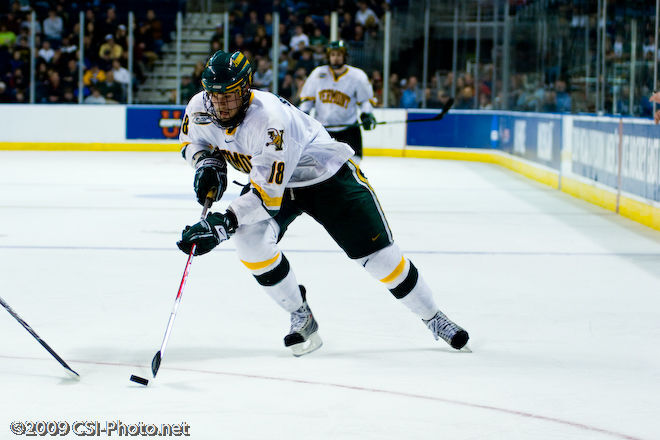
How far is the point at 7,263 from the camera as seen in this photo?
5652mm

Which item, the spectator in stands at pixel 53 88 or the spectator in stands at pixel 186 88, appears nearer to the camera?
the spectator in stands at pixel 53 88

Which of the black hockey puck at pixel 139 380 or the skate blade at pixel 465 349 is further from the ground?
the black hockey puck at pixel 139 380

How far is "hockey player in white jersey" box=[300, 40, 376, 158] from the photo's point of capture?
1009 centimetres

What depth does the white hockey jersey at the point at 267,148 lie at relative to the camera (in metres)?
3.36

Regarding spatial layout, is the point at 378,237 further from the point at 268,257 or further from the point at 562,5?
the point at 562,5

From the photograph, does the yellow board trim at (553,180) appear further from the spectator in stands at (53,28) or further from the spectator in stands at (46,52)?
the spectator in stands at (53,28)

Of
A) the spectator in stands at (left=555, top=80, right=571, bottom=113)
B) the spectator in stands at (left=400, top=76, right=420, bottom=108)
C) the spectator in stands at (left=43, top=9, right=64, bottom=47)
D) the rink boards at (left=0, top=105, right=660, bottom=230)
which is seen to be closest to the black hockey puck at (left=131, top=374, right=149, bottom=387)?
the rink boards at (left=0, top=105, right=660, bottom=230)

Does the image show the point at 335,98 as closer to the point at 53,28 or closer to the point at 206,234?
the point at 206,234

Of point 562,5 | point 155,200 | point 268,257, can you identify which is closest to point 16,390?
point 268,257

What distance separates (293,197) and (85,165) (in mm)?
10247

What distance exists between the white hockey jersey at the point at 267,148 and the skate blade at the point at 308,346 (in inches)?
19.1

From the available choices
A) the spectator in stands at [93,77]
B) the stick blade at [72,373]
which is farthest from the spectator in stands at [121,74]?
the stick blade at [72,373]

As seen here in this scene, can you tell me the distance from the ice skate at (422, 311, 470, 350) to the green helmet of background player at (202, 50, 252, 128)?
99cm

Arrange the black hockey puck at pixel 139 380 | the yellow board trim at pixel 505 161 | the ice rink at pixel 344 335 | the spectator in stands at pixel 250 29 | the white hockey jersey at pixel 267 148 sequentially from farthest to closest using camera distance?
1. the spectator in stands at pixel 250 29
2. the yellow board trim at pixel 505 161
3. the white hockey jersey at pixel 267 148
4. the black hockey puck at pixel 139 380
5. the ice rink at pixel 344 335
